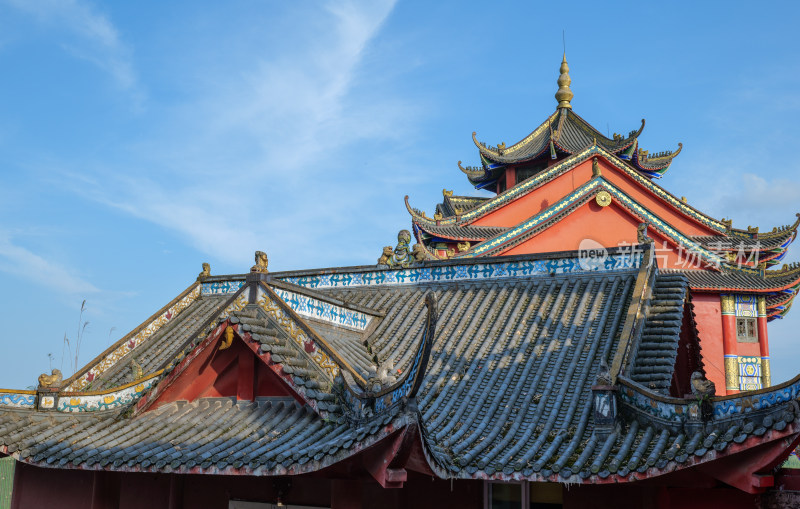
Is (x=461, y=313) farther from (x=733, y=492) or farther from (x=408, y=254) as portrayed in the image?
(x=733, y=492)

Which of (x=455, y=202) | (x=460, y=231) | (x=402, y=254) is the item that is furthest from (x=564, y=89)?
(x=402, y=254)

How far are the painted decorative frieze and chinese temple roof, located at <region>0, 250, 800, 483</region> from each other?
0.03m

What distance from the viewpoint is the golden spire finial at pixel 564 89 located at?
32.7 metres

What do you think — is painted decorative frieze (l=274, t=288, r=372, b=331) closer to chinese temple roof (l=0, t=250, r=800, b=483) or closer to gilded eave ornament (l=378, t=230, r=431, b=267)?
chinese temple roof (l=0, t=250, r=800, b=483)

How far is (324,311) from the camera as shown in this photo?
9.77m

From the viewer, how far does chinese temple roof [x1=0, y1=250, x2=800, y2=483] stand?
6344 millimetres

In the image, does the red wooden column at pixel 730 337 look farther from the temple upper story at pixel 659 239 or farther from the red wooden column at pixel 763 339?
the red wooden column at pixel 763 339

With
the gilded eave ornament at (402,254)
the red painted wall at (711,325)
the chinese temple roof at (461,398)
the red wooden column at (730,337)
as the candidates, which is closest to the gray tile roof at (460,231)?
the red painted wall at (711,325)

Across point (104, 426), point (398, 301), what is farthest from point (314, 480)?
point (398, 301)

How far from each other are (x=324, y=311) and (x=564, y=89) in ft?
86.5

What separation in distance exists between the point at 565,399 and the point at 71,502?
6.41m

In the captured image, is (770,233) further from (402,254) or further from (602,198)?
(402,254)

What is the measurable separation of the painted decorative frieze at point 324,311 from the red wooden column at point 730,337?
1645 cm

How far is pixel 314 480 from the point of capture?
Answer: 851 centimetres
